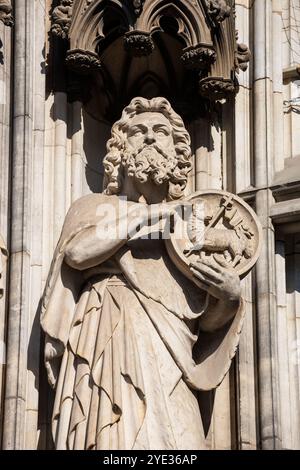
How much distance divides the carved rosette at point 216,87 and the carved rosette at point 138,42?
37 centimetres

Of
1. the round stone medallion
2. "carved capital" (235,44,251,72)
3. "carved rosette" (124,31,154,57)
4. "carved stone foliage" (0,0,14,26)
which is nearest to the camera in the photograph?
the round stone medallion

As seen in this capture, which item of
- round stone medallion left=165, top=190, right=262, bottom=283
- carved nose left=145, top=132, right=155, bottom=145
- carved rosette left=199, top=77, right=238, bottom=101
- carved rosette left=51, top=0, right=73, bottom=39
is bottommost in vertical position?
round stone medallion left=165, top=190, right=262, bottom=283

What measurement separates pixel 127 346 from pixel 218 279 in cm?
58

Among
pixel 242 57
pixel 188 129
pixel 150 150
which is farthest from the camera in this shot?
pixel 188 129

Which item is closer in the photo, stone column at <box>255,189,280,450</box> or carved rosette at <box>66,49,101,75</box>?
stone column at <box>255,189,280,450</box>

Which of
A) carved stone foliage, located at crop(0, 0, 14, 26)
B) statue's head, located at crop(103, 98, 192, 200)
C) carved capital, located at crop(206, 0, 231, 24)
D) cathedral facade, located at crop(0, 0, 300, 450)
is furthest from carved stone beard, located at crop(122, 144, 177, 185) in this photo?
carved stone foliage, located at crop(0, 0, 14, 26)

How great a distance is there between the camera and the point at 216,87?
13.2 metres

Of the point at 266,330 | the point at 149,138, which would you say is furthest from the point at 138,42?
the point at 266,330

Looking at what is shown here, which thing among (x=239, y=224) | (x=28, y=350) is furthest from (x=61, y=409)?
(x=239, y=224)

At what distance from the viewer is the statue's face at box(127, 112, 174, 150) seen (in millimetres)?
12742

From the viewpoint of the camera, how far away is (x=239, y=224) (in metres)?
12.7

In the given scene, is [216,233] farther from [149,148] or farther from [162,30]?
[162,30]

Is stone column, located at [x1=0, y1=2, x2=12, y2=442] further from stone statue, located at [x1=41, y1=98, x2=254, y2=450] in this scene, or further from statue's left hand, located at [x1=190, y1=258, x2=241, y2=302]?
statue's left hand, located at [x1=190, y1=258, x2=241, y2=302]

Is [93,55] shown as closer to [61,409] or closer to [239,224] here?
[239,224]
